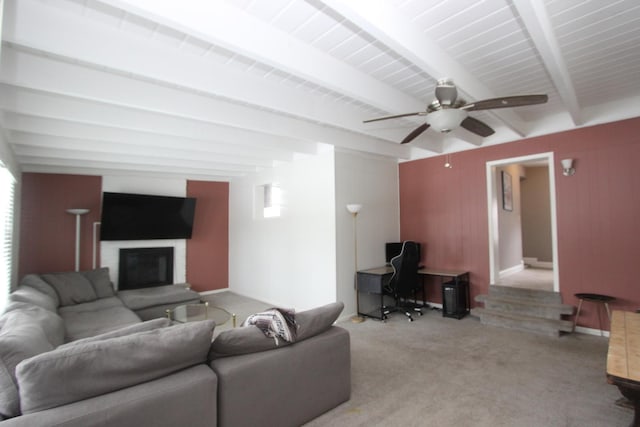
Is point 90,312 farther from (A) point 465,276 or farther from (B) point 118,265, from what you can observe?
(A) point 465,276

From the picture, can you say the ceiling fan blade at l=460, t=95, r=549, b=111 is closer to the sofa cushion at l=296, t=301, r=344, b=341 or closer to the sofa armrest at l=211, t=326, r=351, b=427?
the sofa cushion at l=296, t=301, r=344, b=341

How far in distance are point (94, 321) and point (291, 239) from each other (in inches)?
114

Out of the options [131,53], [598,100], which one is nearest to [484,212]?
[598,100]

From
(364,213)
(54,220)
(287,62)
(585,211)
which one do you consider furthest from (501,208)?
(54,220)

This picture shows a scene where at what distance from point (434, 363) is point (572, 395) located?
1.09 metres

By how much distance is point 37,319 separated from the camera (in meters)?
2.54

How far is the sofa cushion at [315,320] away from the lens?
7.32 ft

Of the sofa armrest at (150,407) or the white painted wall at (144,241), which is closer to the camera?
the sofa armrest at (150,407)

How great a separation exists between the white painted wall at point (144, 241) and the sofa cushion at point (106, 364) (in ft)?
16.1

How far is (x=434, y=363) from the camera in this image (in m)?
3.15

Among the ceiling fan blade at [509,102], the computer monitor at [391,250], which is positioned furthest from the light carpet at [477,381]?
the ceiling fan blade at [509,102]

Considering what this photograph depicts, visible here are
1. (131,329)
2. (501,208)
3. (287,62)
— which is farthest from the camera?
(501,208)

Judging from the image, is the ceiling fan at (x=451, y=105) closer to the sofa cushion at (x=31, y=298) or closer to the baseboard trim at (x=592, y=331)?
the baseboard trim at (x=592, y=331)

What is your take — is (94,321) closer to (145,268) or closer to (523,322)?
(145,268)
